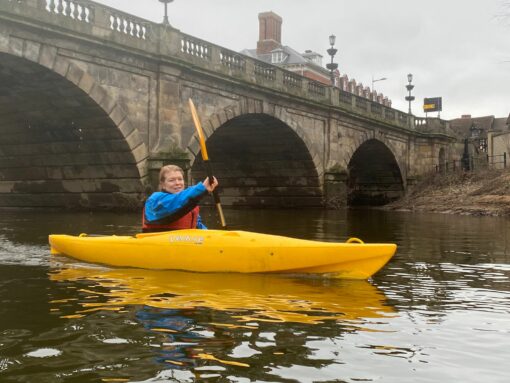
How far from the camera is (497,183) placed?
20.8 meters

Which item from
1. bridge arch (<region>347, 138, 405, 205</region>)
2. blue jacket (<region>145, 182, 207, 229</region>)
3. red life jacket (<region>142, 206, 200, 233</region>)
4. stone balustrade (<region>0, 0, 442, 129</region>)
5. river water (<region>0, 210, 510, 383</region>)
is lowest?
river water (<region>0, 210, 510, 383</region>)

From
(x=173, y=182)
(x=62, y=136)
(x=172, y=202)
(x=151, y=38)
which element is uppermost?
(x=151, y=38)

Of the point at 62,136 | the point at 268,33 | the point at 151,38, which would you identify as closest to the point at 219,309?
the point at 151,38

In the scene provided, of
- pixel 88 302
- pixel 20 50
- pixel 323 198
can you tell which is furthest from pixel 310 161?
pixel 88 302

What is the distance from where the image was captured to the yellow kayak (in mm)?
5375

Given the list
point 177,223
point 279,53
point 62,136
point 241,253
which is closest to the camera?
point 241,253

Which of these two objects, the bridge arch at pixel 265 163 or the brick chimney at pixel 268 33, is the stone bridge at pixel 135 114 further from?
the brick chimney at pixel 268 33

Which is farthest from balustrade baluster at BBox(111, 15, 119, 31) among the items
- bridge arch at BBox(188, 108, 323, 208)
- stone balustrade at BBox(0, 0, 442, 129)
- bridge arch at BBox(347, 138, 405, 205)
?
bridge arch at BBox(347, 138, 405, 205)

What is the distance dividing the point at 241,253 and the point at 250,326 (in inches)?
80.5

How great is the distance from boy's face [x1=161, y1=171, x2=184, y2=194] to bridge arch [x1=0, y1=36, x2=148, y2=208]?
664 centimetres

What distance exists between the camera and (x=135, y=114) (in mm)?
13922

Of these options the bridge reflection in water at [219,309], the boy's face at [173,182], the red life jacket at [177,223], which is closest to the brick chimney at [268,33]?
the red life jacket at [177,223]

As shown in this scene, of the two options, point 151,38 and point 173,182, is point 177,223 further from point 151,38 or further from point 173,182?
point 151,38

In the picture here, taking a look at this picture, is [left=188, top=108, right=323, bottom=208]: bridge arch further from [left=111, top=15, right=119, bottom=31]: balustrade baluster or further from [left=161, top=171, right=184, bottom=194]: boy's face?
A: [left=161, top=171, right=184, bottom=194]: boy's face
